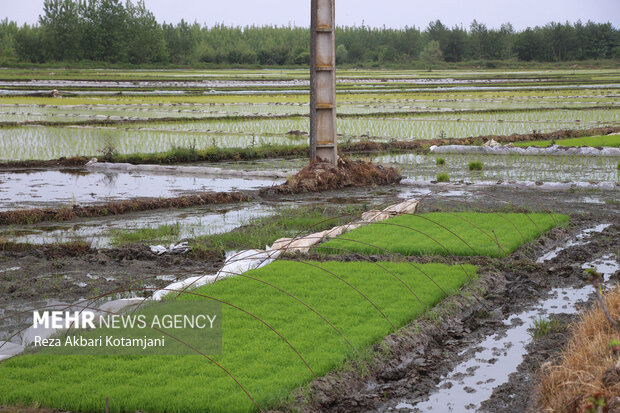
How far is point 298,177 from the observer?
12.1m

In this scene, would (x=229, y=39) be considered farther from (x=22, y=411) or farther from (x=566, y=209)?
(x=22, y=411)

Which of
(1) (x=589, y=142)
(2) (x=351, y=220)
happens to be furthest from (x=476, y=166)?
(2) (x=351, y=220)

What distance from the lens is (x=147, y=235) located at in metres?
8.43

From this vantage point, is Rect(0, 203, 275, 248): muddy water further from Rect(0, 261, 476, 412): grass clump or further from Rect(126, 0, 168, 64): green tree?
Rect(126, 0, 168, 64): green tree

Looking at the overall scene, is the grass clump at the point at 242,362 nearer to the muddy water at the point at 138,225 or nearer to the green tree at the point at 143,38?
the muddy water at the point at 138,225

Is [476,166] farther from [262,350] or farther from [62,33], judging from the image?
[62,33]

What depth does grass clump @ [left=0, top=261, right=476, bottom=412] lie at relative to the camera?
408cm

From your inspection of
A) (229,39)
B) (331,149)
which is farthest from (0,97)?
(229,39)

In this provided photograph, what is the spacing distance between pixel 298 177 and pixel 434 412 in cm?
825

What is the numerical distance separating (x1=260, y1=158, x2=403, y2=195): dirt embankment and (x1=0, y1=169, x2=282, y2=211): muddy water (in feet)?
2.45

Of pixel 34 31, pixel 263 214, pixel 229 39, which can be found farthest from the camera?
pixel 229 39

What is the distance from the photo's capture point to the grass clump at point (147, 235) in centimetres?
821

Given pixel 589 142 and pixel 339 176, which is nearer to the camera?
pixel 339 176

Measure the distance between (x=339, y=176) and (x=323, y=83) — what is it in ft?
5.56
